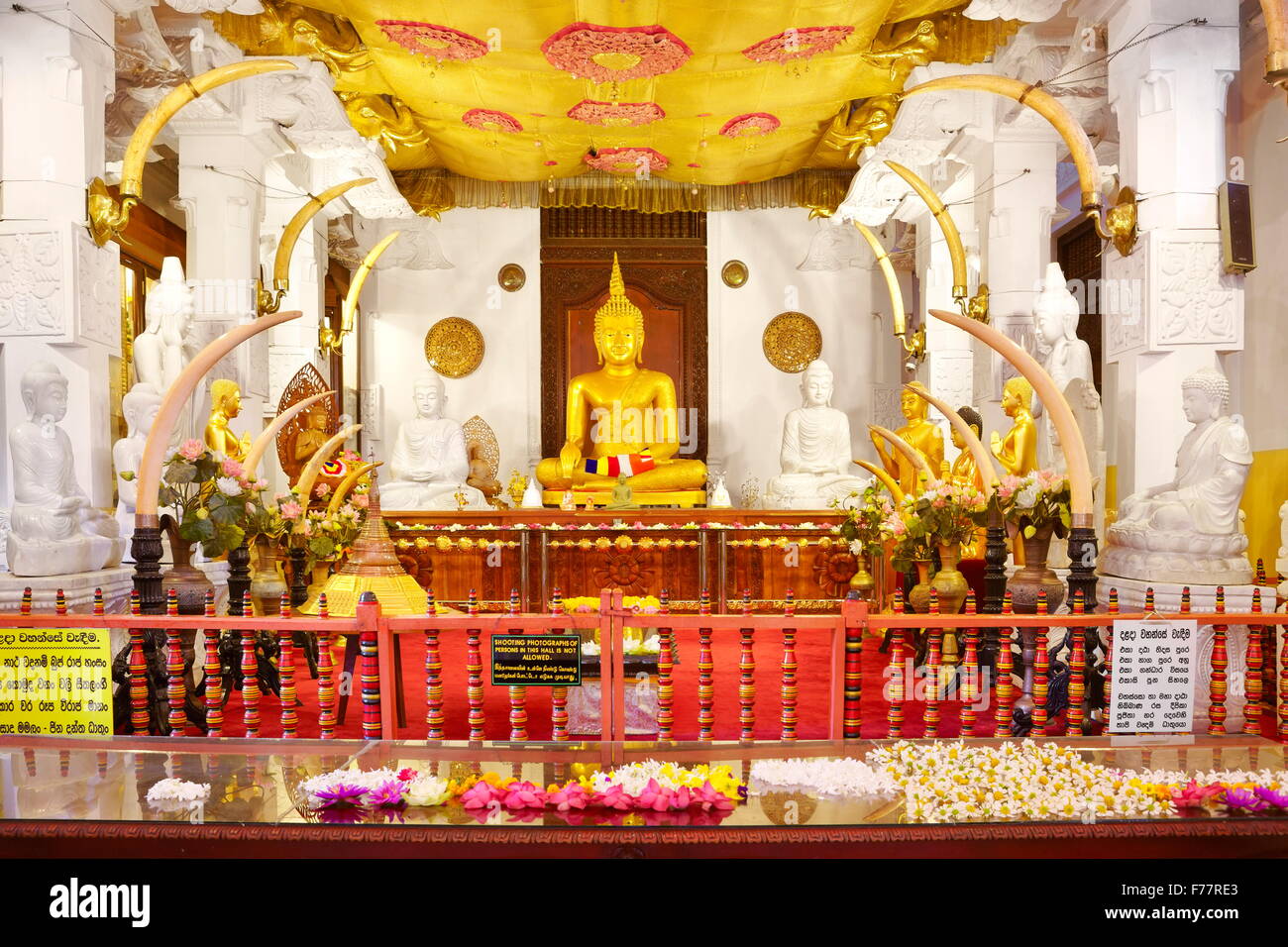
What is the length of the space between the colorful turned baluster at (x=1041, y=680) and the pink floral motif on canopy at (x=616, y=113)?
214 inches

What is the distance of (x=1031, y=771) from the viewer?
2.46m

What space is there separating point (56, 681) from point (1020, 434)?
419cm

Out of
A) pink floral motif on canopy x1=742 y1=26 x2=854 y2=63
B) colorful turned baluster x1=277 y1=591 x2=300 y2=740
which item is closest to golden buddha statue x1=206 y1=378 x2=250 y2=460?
colorful turned baluster x1=277 y1=591 x2=300 y2=740

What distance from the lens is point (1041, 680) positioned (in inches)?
119

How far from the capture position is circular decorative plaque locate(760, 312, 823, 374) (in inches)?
422

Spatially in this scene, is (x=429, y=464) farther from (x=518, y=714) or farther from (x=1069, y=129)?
(x=518, y=714)

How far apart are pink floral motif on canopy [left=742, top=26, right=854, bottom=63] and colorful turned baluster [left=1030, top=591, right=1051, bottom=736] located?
13.7 feet

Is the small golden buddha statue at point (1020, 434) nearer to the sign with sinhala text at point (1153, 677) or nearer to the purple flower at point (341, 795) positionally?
the sign with sinhala text at point (1153, 677)

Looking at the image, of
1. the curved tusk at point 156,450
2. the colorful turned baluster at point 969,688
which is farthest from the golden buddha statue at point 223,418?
the colorful turned baluster at point 969,688

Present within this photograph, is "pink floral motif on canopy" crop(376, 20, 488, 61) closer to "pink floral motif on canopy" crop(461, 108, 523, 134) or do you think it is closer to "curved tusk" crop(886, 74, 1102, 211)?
"pink floral motif on canopy" crop(461, 108, 523, 134)
